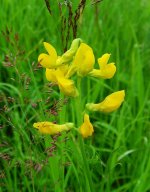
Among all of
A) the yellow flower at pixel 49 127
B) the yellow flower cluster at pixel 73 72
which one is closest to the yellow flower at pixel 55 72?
the yellow flower cluster at pixel 73 72

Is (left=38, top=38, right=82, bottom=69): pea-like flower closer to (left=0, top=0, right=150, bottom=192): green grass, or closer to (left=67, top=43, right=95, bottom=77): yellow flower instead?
(left=67, top=43, right=95, bottom=77): yellow flower

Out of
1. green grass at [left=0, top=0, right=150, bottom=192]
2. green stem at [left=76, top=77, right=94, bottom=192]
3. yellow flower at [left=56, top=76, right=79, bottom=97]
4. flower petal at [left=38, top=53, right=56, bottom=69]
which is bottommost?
green grass at [left=0, top=0, right=150, bottom=192]

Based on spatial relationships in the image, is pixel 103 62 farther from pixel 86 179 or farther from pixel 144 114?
pixel 144 114


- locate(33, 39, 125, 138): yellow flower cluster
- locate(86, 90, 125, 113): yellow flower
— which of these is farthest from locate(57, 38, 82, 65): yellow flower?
locate(86, 90, 125, 113): yellow flower

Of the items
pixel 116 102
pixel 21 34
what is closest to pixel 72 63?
pixel 116 102

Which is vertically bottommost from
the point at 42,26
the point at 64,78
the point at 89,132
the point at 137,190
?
the point at 137,190

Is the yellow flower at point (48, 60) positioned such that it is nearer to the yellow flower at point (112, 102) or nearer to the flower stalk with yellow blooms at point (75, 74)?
the flower stalk with yellow blooms at point (75, 74)
